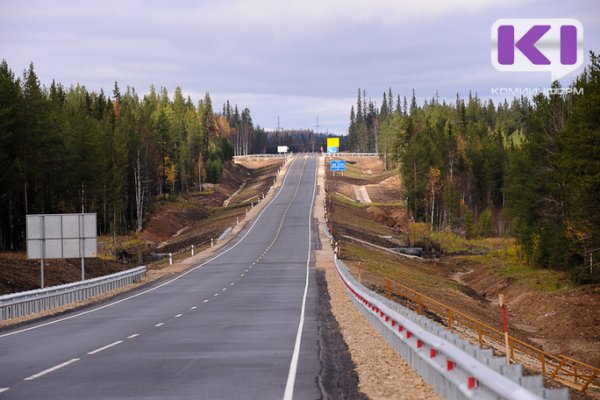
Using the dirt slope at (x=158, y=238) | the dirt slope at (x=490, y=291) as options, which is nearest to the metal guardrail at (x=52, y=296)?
the dirt slope at (x=158, y=238)

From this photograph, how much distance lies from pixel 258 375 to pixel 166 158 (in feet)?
403

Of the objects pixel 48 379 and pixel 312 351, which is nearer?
pixel 48 379

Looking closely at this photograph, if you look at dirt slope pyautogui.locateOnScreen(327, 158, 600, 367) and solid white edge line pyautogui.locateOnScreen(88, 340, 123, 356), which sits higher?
solid white edge line pyautogui.locateOnScreen(88, 340, 123, 356)

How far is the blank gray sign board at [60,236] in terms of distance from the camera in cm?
3975

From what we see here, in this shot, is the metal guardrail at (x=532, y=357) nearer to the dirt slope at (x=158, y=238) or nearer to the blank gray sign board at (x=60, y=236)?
the blank gray sign board at (x=60, y=236)

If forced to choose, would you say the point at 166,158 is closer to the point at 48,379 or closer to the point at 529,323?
the point at 529,323

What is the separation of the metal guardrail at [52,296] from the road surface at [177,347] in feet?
5.26

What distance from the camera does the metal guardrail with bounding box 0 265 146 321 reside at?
2984cm

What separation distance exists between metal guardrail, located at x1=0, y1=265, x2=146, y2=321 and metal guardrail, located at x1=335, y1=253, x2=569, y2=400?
16461mm

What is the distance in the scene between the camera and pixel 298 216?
10488cm

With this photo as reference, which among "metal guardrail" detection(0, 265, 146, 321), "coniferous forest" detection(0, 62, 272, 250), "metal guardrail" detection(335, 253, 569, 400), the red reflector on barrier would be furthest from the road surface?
"coniferous forest" detection(0, 62, 272, 250)

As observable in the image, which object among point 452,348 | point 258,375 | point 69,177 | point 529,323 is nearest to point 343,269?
point 529,323

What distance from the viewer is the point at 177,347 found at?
18.7 meters

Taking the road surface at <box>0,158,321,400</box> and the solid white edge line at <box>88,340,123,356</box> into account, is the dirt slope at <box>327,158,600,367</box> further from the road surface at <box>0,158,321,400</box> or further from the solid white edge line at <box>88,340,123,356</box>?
the solid white edge line at <box>88,340,123,356</box>
